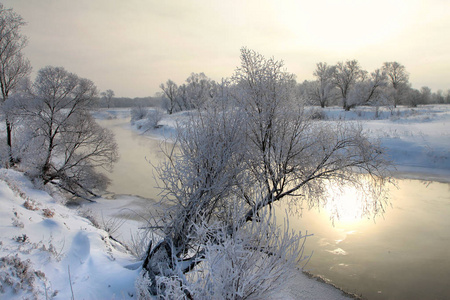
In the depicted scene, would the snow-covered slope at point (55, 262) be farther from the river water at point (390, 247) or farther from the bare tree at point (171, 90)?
the bare tree at point (171, 90)

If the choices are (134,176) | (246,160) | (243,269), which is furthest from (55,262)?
(134,176)

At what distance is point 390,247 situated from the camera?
8.67 metres

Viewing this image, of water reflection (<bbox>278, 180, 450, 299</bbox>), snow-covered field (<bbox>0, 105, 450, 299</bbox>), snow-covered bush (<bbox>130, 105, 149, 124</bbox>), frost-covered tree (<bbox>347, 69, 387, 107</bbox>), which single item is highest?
frost-covered tree (<bbox>347, 69, 387, 107</bbox>)

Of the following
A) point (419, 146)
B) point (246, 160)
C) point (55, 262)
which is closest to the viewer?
point (55, 262)

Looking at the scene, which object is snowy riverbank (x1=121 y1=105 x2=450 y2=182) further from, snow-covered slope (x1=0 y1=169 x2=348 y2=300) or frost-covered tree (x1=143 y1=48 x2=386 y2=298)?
snow-covered slope (x1=0 y1=169 x2=348 y2=300)

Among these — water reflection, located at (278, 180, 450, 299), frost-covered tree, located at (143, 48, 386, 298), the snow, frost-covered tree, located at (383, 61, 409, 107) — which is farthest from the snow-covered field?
frost-covered tree, located at (383, 61, 409, 107)

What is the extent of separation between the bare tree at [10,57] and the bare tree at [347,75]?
43.4m

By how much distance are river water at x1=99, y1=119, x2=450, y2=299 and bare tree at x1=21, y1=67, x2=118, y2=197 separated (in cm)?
915

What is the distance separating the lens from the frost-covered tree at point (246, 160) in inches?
241

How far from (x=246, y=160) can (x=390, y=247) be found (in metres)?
5.48

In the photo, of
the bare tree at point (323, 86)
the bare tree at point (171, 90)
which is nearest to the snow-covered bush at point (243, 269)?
the bare tree at point (323, 86)

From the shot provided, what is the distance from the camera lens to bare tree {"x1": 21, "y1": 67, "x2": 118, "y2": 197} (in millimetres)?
13391

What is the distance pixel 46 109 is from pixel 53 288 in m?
11.8

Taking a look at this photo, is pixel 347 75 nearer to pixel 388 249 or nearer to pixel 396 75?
pixel 396 75
